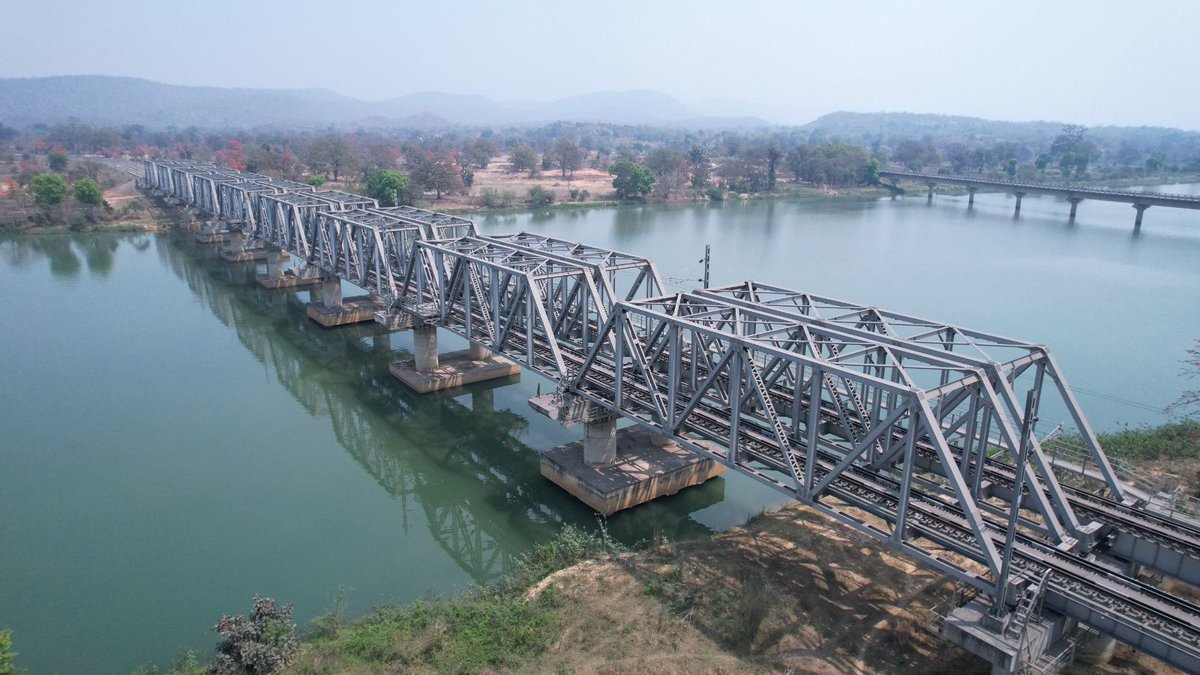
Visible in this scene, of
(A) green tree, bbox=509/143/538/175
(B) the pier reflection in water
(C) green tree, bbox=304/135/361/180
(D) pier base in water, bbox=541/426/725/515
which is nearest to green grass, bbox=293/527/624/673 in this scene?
(B) the pier reflection in water

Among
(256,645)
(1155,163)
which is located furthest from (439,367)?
(1155,163)

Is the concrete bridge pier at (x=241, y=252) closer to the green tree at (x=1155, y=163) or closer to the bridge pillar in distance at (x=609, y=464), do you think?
the bridge pillar in distance at (x=609, y=464)

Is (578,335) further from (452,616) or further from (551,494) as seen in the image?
(452,616)

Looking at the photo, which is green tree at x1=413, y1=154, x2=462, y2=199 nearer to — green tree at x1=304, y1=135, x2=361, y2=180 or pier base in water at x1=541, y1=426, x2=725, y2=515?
green tree at x1=304, y1=135, x2=361, y2=180

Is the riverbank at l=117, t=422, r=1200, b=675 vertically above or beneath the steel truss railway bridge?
beneath

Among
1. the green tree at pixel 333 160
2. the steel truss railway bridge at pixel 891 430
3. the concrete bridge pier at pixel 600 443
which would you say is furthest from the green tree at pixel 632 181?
the concrete bridge pier at pixel 600 443
